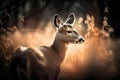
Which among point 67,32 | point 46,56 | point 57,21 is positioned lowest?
point 46,56

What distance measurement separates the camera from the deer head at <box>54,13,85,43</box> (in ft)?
13.8

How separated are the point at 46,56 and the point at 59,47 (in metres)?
0.14

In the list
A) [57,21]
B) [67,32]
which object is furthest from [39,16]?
[67,32]

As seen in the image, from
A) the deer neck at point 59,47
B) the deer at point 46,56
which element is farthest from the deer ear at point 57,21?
the deer neck at point 59,47

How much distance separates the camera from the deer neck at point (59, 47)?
4.24 m

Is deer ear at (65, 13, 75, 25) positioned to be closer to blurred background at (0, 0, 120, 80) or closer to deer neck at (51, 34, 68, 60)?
blurred background at (0, 0, 120, 80)

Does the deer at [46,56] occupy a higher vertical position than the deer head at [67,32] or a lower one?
lower

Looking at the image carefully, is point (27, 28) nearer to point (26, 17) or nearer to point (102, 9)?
point (26, 17)

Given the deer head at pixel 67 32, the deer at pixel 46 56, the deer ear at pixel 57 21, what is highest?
the deer ear at pixel 57 21

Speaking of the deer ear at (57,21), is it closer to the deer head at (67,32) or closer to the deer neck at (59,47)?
the deer head at (67,32)

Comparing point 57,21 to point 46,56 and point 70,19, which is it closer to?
point 70,19

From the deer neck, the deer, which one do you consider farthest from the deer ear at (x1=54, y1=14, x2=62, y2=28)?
the deer neck

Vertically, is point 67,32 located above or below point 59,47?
above

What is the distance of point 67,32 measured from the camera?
4.20 meters
